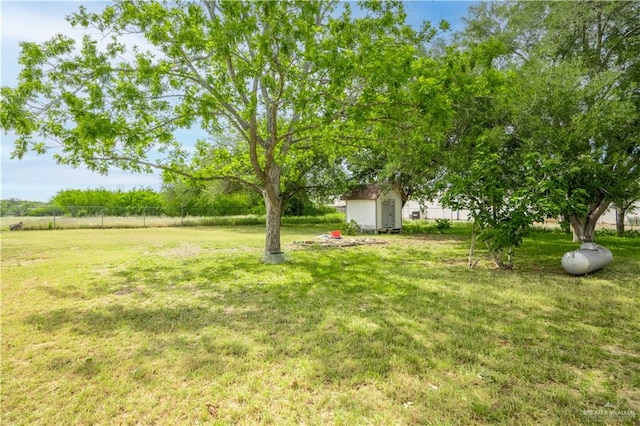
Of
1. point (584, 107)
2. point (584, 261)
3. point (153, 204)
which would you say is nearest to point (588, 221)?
point (584, 107)

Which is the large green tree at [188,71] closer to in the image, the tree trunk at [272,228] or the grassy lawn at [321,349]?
the tree trunk at [272,228]

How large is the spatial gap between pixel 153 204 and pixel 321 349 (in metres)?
28.5

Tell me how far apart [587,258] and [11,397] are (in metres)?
8.70

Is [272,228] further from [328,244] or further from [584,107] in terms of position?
[584,107]

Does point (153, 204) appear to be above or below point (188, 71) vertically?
below

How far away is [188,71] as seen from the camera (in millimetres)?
6812

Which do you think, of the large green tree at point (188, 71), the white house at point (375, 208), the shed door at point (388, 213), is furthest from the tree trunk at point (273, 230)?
the shed door at point (388, 213)

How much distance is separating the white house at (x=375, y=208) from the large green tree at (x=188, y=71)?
1034cm

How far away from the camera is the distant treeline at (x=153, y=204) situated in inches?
792

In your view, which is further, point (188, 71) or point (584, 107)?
point (584, 107)

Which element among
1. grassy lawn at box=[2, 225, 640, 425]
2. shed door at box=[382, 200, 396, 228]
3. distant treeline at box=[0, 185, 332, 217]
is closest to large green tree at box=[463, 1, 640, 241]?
grassy lawn at box=[2, 225, 640, 425]

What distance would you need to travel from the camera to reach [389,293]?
17.7ft

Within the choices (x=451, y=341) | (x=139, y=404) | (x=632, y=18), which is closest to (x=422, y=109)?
(x=451, y=341)

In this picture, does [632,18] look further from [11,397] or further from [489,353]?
[11,397]
